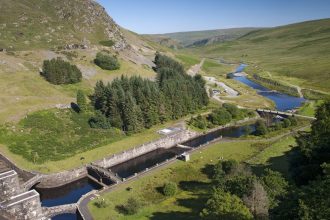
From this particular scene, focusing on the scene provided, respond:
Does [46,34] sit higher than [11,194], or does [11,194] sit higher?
[46,34]

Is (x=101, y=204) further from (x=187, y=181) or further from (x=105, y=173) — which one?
(x=187, y=181)

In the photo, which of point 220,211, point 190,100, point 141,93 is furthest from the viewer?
point 190,100

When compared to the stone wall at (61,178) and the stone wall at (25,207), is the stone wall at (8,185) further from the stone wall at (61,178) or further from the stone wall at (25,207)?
the stone wall at (61,178)

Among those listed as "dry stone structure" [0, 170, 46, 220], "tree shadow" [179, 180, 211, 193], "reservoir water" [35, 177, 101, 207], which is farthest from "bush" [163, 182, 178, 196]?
"dry stone structure" [0, 170, 46, 220]

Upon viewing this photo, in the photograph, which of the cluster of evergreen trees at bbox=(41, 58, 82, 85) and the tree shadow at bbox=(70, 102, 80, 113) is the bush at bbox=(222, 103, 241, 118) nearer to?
the tree shadow at bbox=(70, 102, 80, 113)

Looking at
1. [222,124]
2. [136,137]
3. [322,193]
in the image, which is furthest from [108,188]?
[222,124]

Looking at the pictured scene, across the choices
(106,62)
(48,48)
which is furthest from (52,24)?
(106,62)

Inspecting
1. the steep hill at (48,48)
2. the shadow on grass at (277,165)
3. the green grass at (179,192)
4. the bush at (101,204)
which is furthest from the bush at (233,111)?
the bush at (101,204)

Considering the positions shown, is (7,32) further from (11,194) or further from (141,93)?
(11,194)
